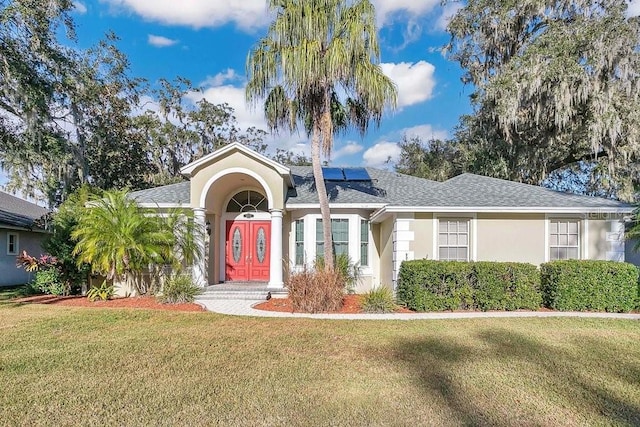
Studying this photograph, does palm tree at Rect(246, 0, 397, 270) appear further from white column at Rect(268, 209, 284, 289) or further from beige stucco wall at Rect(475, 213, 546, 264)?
beige stucco wall at Rect(475, 213, 546, 264)

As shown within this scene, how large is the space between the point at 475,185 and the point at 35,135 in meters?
14.4

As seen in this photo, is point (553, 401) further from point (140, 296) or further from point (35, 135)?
point (35, 135)

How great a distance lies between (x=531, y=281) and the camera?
10.0 meters

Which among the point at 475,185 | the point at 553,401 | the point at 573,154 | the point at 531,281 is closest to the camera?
the point at 553,401

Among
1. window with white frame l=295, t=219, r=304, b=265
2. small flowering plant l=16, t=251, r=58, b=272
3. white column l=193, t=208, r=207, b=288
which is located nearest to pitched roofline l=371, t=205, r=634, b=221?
window with white frame l=295, t=219, r=304, b=265

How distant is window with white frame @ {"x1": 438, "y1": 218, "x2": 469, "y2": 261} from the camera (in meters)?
11.5

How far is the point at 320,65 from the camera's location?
10.4 metres

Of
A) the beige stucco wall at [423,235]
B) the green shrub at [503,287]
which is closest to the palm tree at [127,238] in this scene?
the beige stucco wall at [423,235]

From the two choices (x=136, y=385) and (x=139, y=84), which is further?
(x=139, y=84)

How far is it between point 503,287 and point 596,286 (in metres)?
2.22

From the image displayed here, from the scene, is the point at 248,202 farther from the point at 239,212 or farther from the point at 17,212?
the point at 17,212

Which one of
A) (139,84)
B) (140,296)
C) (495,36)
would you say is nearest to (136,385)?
(140,296)

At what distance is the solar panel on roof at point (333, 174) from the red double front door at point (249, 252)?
310cm

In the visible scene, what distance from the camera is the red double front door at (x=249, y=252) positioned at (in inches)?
553
